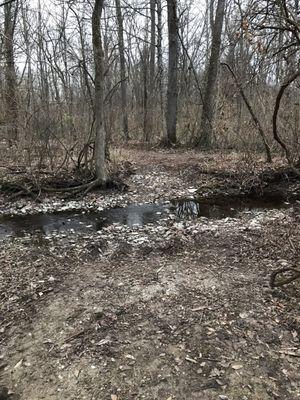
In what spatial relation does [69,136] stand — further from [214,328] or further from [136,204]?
[214,328]

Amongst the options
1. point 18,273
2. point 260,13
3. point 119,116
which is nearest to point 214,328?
point 18,273

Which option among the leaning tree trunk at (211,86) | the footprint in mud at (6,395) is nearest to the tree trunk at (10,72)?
the leaning tree trunk at (211,86)

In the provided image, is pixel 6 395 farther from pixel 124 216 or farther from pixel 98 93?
pixel 98 93

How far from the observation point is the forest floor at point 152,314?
336cm

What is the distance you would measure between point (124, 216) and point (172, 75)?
9340mm

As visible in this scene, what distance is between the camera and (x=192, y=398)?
10.4ft

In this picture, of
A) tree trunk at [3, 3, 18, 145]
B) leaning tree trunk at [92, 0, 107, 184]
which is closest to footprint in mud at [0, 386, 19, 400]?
leaning tree trunk at [92, 0, 107, 184]

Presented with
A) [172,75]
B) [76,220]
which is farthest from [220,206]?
[172,75]

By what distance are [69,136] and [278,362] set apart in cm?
908

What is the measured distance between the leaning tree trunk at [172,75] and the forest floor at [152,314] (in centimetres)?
922

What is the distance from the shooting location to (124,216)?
8250 millimetres

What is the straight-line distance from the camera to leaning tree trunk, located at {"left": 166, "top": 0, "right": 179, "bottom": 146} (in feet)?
49.3

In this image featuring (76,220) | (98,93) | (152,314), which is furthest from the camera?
(98,93)

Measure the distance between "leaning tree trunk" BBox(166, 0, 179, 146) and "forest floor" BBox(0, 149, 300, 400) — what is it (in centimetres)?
922
